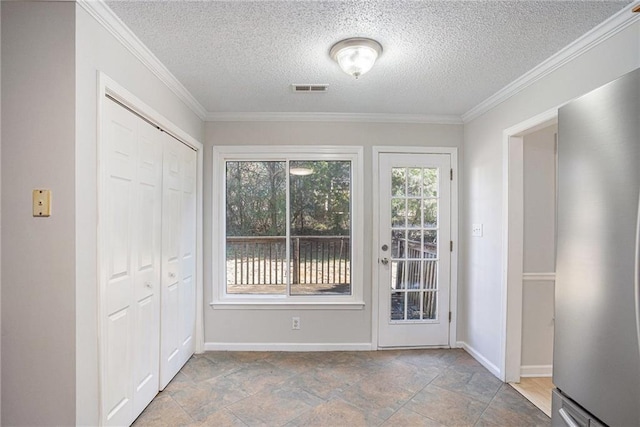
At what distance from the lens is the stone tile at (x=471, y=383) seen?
95.5 inches

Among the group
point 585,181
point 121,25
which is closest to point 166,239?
point 121,25

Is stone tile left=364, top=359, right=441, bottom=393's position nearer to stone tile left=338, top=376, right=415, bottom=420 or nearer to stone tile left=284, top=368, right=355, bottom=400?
stone tile left=338, top=376, right=415, bottom=420

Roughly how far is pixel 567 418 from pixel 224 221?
2.91m

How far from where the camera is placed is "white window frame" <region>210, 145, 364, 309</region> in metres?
3.18

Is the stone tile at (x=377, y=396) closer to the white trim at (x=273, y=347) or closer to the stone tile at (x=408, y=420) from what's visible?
the stone tile at (x=408, y=420)

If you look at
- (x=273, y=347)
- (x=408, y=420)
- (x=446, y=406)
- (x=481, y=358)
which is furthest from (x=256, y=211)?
(x=481, y=358)

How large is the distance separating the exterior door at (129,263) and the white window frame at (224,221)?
0.89 m

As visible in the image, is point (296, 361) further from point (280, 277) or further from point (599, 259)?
point (599, 259)

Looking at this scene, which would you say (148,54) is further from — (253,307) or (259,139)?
(253,307)

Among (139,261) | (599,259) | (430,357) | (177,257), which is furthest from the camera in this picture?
(430,357)

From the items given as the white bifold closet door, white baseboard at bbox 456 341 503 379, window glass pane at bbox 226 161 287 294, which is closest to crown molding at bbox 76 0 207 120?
the white bifold closet door

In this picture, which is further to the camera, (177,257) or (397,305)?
(397,305)

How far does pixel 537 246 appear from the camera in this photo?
268 cm

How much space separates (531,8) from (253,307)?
10.2 feet
